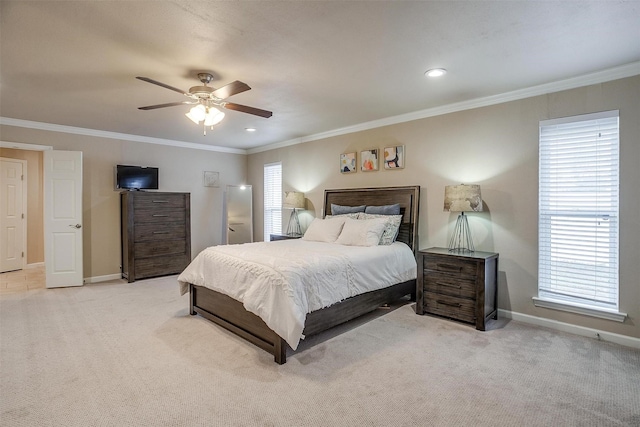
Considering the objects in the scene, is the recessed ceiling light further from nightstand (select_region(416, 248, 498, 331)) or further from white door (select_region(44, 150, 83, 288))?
white door (select_region(44, 150, 83, 288))

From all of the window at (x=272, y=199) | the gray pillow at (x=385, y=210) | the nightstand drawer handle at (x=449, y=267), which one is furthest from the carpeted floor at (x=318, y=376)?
the window at (x=272, y=199)

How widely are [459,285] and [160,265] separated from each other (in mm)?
4668

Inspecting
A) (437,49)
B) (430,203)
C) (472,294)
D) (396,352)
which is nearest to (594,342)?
(472,294)

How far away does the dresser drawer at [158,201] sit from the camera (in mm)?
5345

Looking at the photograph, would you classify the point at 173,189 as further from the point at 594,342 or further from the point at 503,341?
the point at 594,342

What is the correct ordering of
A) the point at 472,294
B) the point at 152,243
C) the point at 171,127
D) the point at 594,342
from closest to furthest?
1. the point at 594,342
2. the point at 472,294
3. the point at 171,127
4. the point at 152,243

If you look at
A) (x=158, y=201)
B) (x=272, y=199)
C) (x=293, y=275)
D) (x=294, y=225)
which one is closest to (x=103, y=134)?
(x=158, y=201)

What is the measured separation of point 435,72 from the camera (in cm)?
299

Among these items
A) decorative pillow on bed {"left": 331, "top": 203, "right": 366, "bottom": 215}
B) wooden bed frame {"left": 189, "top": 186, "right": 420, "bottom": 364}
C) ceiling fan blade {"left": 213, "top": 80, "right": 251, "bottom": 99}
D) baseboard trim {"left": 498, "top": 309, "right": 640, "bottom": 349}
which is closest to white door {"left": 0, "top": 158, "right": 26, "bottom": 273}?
wooden bed frame {"left": 189, "top": 186, "right": 420, "bottom": 364}

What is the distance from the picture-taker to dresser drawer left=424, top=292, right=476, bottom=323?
3.33m

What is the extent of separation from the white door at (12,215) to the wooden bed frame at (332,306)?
5.12 meters

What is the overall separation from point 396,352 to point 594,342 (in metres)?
1.84

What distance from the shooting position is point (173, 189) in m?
6.18

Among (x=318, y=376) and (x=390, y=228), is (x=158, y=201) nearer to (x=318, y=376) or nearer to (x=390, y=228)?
(x=390, y=228)
